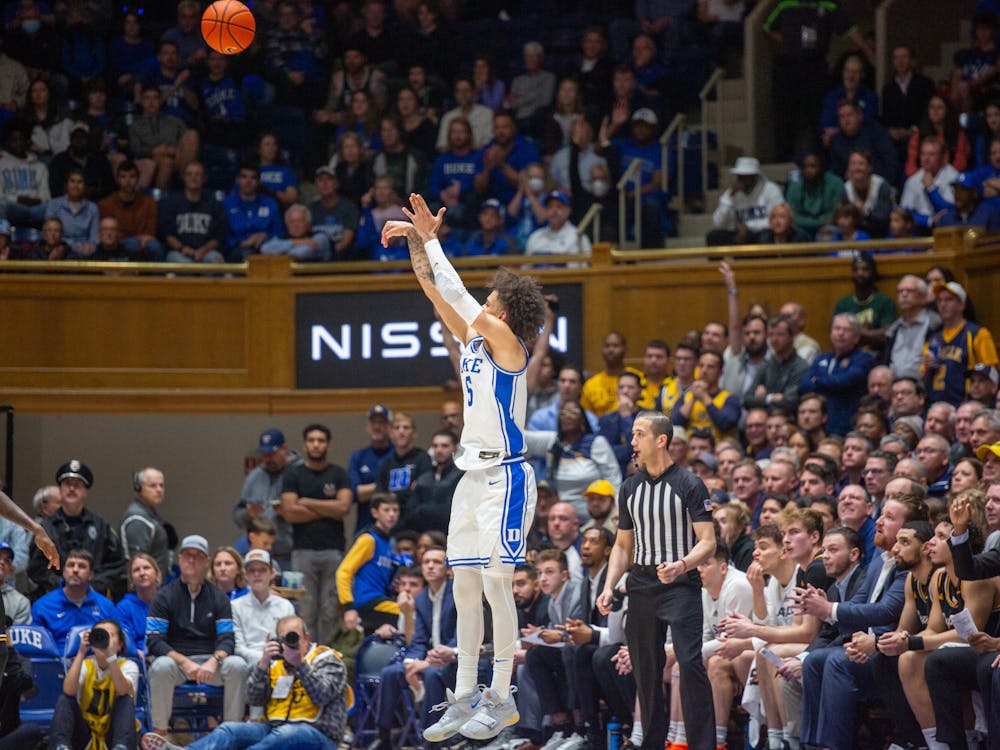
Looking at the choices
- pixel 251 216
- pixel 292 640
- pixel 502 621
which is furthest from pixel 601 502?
pixel 251 216

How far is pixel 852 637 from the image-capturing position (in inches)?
383

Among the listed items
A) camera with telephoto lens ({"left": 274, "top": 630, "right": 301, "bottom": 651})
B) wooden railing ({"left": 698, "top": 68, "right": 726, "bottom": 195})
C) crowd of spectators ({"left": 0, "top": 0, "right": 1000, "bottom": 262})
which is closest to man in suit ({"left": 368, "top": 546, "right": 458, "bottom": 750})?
camera with telephoto lens ({"left": 274, "top": 630, "right": 301, "bottom": 651})

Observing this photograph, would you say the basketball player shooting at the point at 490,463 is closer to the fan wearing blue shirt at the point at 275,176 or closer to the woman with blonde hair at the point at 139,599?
the woman with blonde hair at the point at 139,599

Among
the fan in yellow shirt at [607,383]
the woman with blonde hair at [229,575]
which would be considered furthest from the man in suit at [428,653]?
the fan in yellow shirt at [607,383]

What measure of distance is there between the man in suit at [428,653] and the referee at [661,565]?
2.66 m

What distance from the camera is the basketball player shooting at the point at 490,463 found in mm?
8086

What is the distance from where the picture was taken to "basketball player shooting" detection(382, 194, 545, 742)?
8.09 m

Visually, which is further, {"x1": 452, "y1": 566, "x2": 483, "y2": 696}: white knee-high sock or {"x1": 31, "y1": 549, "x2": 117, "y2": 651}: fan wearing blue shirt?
{"x1": 31, "y1": 549, "x2": 117, "y2": 651}: fan wearing blue shirt

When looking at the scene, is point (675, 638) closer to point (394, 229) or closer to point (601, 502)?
point (394, 229)

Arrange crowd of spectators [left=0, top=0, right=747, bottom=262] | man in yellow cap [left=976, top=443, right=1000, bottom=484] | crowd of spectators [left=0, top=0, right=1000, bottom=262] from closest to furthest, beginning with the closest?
man in yellow cap [left=976, top=443, right=1000, bottom=484]
crowd of spectators [left=0, top=0, right=1000, bottom=262]
crowd of spectators [left=0, top=0, right=747, bottom=262]

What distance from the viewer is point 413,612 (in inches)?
488

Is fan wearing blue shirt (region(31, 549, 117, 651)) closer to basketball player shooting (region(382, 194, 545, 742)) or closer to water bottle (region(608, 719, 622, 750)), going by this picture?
water bottle (region(608, 719, 622, 750))

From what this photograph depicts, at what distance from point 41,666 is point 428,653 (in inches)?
113

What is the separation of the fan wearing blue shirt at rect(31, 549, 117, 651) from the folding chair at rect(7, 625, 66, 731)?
7.0 inches
